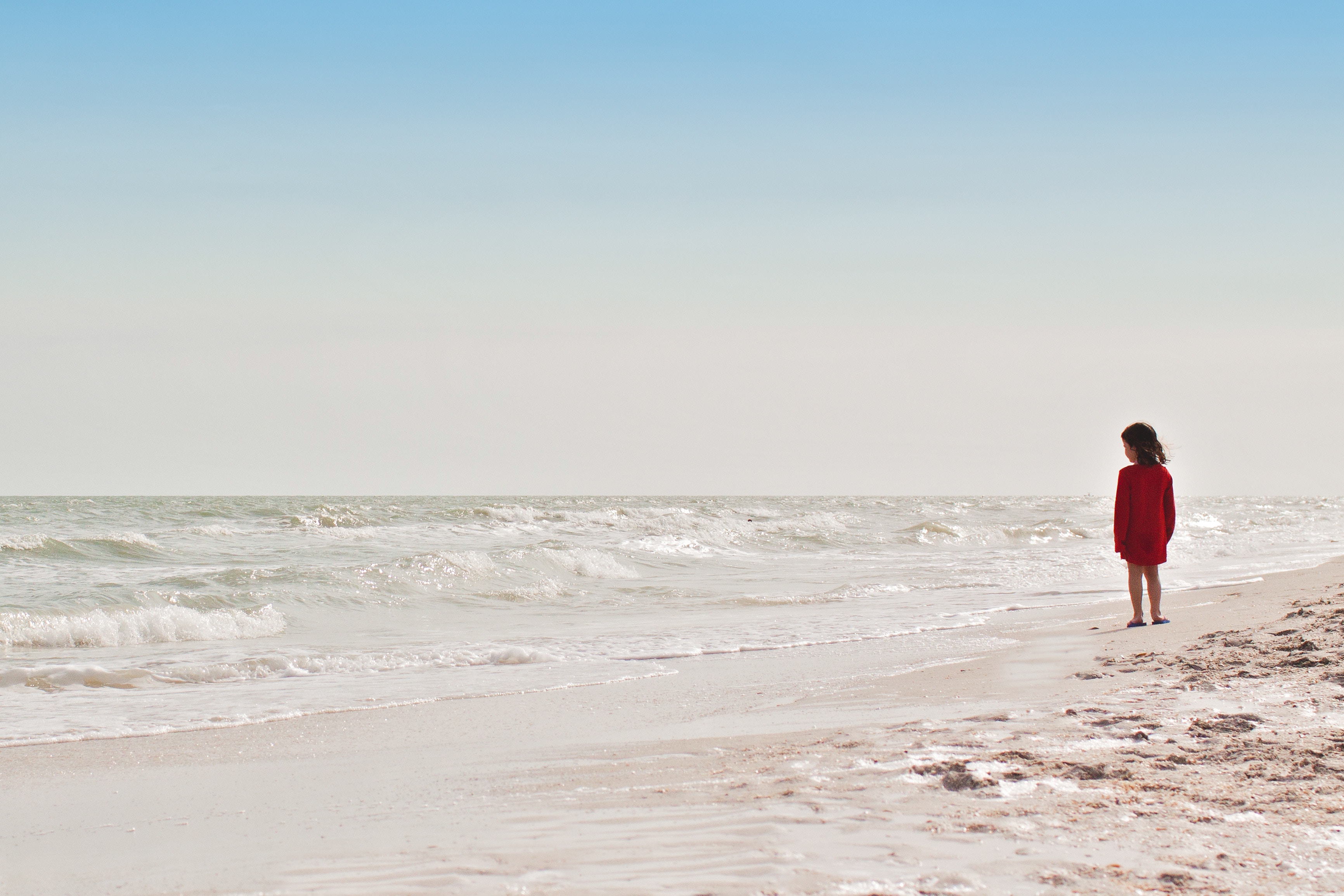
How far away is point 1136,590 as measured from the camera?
7.34 meters

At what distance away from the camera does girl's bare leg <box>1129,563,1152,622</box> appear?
7.35m

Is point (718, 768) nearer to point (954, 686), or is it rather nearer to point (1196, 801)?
point (1196, 801)

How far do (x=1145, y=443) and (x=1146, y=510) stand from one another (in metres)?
0.51

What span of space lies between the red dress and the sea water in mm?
1278

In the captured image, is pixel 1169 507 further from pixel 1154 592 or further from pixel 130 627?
pixel 130 627

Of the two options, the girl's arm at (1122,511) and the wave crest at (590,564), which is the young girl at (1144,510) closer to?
the girl's arm at (1122,511)

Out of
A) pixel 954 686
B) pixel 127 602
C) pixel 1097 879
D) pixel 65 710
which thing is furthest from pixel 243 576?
pixel 1097 879

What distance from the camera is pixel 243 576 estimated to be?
11891 mm

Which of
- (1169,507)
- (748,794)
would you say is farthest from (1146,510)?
(748,794)

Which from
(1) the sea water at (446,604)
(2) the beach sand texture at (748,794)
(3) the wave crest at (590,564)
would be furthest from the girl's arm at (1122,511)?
(3) the wave crest at (590,564)

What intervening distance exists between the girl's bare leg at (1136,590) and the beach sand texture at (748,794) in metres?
2.09

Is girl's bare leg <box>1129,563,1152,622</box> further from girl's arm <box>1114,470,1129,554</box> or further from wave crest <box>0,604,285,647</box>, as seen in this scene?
wave crest <box>0,604,285,647</box>

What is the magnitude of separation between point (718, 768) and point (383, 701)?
274 centimetres

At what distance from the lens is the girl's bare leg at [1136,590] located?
7.35m
